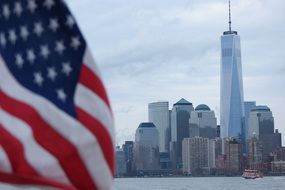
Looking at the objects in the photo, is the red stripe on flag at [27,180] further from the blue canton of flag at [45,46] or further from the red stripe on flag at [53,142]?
the blue canton of flag at [45,46]

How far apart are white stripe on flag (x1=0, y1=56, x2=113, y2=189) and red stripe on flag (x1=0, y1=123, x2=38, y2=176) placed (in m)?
0.31

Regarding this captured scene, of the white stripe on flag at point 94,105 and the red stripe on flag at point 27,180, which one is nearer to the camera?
the red stripe on flag at point 27,180

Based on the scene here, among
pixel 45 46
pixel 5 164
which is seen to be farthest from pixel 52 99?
pixel 5 164

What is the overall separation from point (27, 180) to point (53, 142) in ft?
1.26

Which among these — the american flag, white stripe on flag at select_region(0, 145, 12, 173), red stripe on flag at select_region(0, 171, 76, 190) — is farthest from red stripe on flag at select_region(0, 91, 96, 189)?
white stripe on flag at select_region(0, 145, 12, 173)

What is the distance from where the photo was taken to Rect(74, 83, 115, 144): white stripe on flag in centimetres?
693

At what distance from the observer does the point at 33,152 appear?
6766 mm

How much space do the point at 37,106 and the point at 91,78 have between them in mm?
520

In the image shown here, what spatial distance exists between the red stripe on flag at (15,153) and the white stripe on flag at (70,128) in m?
0.31

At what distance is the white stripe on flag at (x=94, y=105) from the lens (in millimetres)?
6930

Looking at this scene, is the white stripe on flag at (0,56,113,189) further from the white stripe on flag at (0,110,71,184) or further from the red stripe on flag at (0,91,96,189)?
the white stripe on flag at (0,110,71,184)

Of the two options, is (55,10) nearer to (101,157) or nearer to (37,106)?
(37,106)

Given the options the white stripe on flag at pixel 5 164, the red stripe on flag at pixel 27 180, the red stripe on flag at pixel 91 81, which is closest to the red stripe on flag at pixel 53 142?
the red stripe on flag at pixel 27 180

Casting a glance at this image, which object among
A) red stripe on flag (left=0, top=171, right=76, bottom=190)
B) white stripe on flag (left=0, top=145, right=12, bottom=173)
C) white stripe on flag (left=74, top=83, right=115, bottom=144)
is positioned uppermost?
white stripe on flag (left=74, top=83, right=115, bottom=144)
